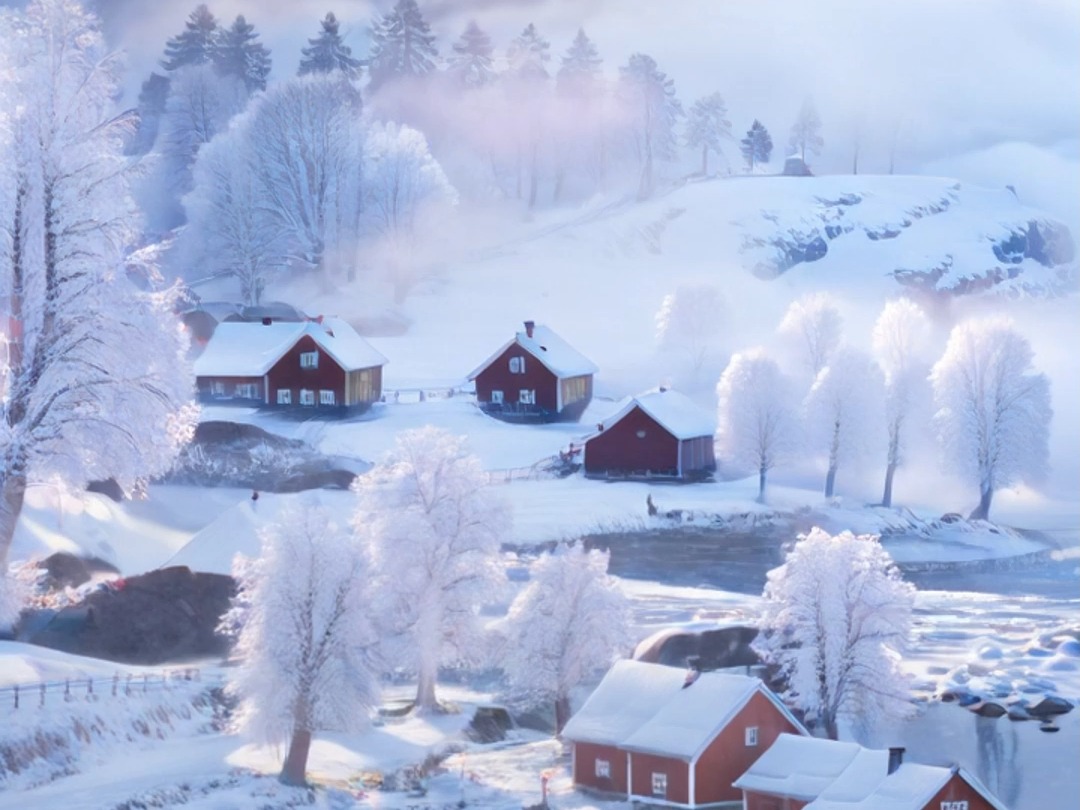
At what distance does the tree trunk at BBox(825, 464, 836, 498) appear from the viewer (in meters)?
11.9

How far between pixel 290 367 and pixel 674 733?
4.08 meters

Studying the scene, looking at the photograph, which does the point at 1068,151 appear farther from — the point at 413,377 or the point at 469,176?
the point at 413,377

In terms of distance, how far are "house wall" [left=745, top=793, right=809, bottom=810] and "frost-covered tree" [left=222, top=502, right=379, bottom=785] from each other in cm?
267

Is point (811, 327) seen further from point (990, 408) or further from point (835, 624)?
point (835, 624)

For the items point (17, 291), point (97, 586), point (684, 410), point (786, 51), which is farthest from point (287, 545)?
point (786, 51)

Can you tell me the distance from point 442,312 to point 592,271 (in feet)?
4.37

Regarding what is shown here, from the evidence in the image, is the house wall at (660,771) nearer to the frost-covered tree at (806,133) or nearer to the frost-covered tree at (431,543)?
the frost-covered tree at (431,543)

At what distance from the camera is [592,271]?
1249cm

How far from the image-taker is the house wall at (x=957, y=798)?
9.61 m

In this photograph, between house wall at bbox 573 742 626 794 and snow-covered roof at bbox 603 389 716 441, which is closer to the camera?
house wall at bbox 573 742 626 794

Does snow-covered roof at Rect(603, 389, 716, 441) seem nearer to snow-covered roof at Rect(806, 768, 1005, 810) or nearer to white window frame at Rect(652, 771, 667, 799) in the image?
white window frame at Rect(652, 771, 667, 799)

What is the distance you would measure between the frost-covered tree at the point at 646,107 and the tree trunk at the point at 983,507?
145 inches

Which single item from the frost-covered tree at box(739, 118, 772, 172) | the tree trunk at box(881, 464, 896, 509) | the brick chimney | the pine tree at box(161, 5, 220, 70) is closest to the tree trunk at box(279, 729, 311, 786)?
the brick chimney

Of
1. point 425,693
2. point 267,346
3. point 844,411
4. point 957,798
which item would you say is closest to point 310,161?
point 267,346
